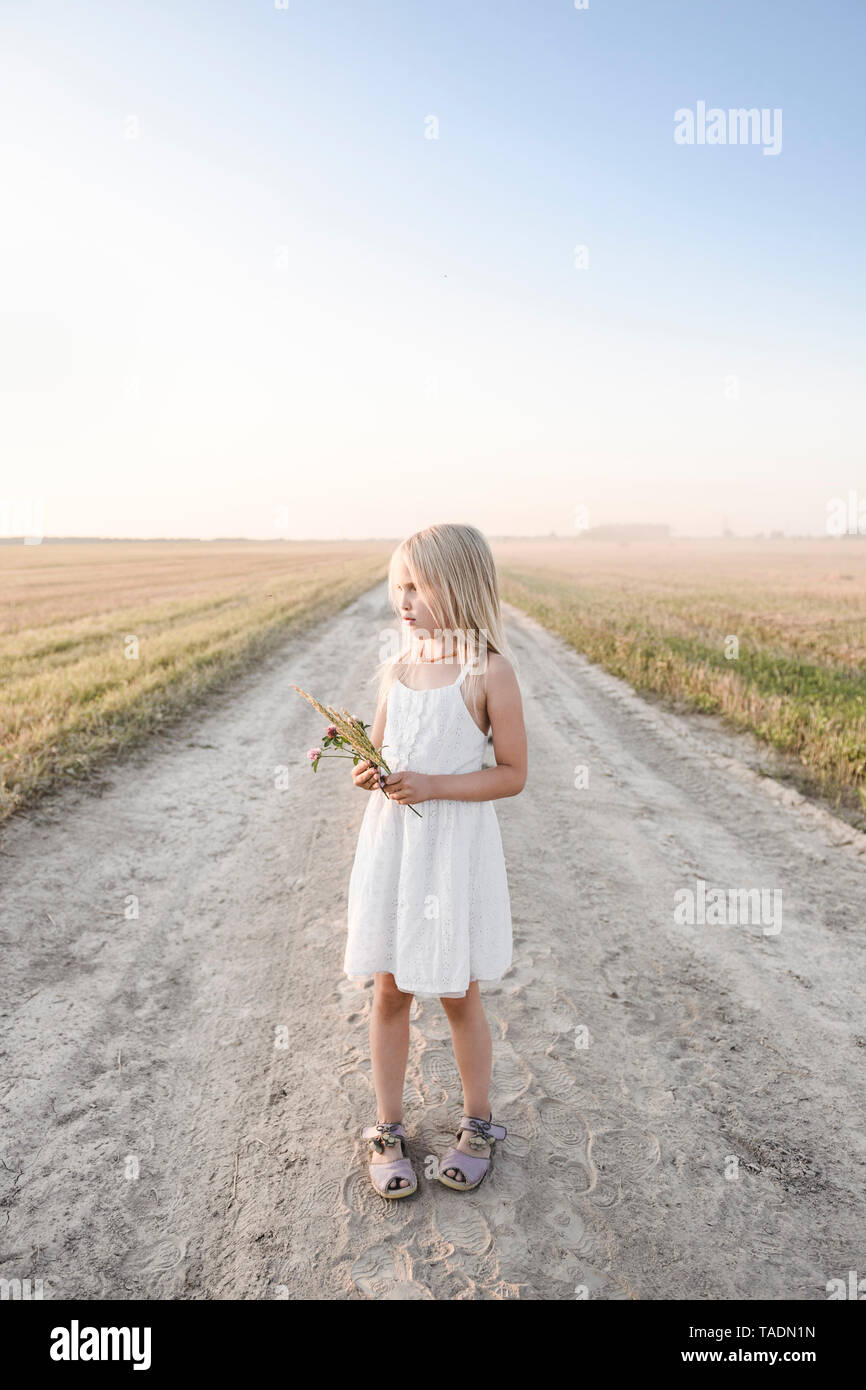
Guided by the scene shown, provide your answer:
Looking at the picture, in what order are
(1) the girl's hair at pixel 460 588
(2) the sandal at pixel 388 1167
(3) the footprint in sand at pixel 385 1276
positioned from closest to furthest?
1. (3) the footprint in sand at pixel 385 1276
2. (1) the girl's hair at pixel 460 588
3. (2) the sandal at pixel 388 1167

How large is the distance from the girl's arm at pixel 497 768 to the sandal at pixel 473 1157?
122 cm

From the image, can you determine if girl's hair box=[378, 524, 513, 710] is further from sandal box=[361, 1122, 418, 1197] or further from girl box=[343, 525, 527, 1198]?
sandal box=[361, 1122, 418, 1197]

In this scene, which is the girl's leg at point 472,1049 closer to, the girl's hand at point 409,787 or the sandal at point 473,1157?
the sandal at point 473,1157

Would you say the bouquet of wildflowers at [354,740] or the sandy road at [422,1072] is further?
the bouquet of wildflowers at [354,740]

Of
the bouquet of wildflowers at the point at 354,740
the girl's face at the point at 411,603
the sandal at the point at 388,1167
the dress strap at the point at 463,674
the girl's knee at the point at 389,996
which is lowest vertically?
the sandal at the point at 388,1167

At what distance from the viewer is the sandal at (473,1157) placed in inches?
102

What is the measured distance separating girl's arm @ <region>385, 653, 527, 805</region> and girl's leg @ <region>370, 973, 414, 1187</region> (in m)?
0.73

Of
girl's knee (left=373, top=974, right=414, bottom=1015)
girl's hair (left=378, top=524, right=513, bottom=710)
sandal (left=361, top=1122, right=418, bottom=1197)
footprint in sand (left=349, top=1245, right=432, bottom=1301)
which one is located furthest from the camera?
girl's knee (left=373, top=974, right=414, bottom=1015)

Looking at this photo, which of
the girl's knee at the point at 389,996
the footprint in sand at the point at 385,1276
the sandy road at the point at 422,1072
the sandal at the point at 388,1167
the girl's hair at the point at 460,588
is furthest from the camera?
the girl's knee at the point at 389,996

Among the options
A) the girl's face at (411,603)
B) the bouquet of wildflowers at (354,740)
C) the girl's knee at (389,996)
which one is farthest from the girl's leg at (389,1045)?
the girl's face at (411,603)

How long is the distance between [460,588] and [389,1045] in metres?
1.63

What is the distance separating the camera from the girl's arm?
7.98 ft

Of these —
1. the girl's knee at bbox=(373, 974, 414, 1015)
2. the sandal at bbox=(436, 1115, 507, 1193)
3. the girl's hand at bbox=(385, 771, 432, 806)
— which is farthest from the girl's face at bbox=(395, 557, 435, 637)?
the sandal at bbox=(436, 1115, 507, 1193)
